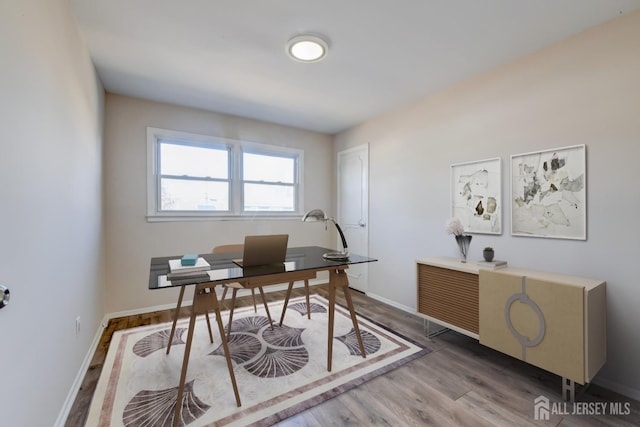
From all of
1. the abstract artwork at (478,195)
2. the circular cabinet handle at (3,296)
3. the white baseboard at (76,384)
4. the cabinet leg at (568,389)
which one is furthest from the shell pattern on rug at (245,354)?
the abstract artwork at (478,195)

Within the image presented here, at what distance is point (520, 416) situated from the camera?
→ 5.29ft

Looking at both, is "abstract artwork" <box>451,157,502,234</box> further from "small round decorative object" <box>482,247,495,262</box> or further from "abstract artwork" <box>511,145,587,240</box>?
"small round decorative object" <box>482,247,495,262</box>

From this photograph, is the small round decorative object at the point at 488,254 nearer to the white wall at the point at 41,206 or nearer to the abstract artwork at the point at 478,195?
the abstract artwork at the point at 478,195

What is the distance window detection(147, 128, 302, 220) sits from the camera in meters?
3.33

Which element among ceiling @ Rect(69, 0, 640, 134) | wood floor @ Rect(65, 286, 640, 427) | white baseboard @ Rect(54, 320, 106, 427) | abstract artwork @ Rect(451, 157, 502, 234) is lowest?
wood floor @ Rect(65, 286, 640, 427)

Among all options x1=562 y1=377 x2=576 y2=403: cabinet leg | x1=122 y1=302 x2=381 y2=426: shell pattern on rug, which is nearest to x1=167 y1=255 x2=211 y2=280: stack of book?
x1=122 y1=302 x2=381 y2=426: shell pattern on rug

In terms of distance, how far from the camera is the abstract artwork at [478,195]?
8.21 feet

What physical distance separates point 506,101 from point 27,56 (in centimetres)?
323

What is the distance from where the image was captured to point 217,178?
3.68m

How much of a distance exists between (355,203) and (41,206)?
3464mm

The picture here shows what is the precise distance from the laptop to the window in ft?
6.16

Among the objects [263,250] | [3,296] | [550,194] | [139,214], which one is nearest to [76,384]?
[3,296]

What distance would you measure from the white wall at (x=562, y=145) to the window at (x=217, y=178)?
74.1 inches

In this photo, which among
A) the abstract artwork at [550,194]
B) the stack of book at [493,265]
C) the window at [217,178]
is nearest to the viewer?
the abstract artwork at [550,194]
